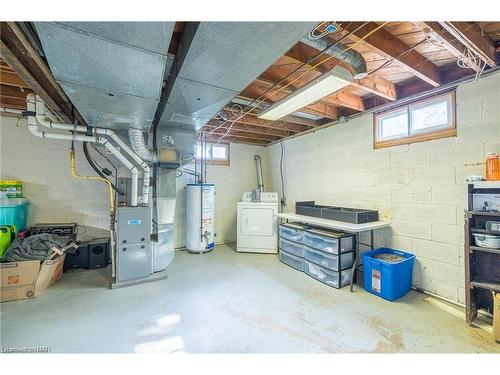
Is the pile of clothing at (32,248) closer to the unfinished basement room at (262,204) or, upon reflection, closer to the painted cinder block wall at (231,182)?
the unfinished basement room at (262,204)

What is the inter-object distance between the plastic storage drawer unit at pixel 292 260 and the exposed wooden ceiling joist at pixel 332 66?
8.14 feet

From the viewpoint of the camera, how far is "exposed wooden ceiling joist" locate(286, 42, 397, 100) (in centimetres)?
192

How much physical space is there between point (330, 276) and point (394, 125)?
2.20 meters

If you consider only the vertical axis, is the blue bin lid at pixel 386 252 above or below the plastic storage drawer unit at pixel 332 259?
above

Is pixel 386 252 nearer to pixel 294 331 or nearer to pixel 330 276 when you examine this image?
pixel 330 276

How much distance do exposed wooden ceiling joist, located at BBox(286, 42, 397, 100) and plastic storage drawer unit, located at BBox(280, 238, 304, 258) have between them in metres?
2.31

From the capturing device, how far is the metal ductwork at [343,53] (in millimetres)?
1597

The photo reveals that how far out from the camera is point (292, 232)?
351cm

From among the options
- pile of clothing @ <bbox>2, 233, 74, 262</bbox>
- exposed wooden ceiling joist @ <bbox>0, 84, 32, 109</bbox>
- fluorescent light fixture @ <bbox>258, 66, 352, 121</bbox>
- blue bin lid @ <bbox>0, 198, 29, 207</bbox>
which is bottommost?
pile of clothing @ <bbox>2, 233, 74, 262</bbox>

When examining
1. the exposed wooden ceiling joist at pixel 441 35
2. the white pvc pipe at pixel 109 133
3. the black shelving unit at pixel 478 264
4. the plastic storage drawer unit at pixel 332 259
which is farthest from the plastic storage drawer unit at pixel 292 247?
the exposed wooden ceiling joist at pixel 441 35

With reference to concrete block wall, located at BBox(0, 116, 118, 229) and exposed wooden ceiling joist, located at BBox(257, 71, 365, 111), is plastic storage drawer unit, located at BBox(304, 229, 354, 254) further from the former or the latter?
concrete block wall, located at BBox(0, 116, 118, 229)

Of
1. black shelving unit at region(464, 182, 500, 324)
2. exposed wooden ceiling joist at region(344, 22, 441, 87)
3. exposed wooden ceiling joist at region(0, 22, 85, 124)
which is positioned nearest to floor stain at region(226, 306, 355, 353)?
black shelving unit at region(464, 182, 500, 324)

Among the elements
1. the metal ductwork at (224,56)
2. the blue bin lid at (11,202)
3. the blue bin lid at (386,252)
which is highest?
the metal ductwork at (224,56)
